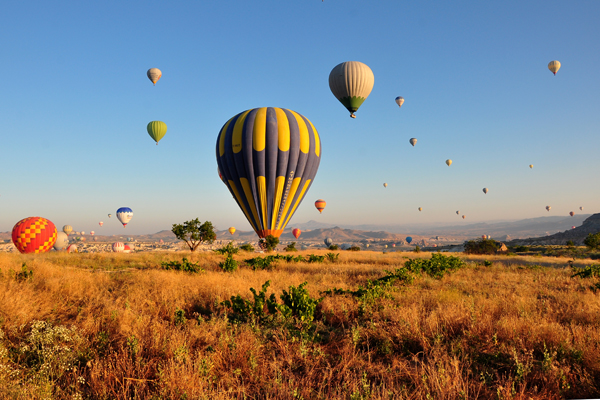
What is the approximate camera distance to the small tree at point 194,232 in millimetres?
31328

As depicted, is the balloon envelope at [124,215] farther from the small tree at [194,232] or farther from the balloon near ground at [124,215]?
the small tree at [194,232]

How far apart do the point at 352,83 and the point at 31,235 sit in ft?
104

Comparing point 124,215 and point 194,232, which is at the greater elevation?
point 124,215

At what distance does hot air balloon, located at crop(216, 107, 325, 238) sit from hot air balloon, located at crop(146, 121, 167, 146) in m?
14.9

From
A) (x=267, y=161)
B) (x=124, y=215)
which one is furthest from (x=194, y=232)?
(x=124, y=215)

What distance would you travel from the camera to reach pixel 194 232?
104ft

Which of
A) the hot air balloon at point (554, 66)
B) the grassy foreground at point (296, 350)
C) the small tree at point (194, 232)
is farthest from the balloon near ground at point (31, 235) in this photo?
the hot air balloon at point (554, 66)

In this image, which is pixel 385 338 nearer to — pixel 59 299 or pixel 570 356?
pixel 570 356

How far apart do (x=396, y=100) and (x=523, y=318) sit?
2116 inches

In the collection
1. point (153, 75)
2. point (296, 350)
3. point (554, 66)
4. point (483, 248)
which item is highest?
point (554, 66)

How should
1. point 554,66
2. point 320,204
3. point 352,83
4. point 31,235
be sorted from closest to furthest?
point 31,235, point 352,83, point 554,66, point 320,204

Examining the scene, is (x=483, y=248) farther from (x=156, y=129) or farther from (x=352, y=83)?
(x=156, y=129)

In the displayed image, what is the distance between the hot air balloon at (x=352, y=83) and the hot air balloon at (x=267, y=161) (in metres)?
4.59

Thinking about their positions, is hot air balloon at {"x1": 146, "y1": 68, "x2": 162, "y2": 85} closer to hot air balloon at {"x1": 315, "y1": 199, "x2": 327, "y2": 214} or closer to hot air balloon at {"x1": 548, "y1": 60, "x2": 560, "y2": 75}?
hot air balloon at {"x1": 315, "y1": 199, "x2": 327, "y2": 214}
